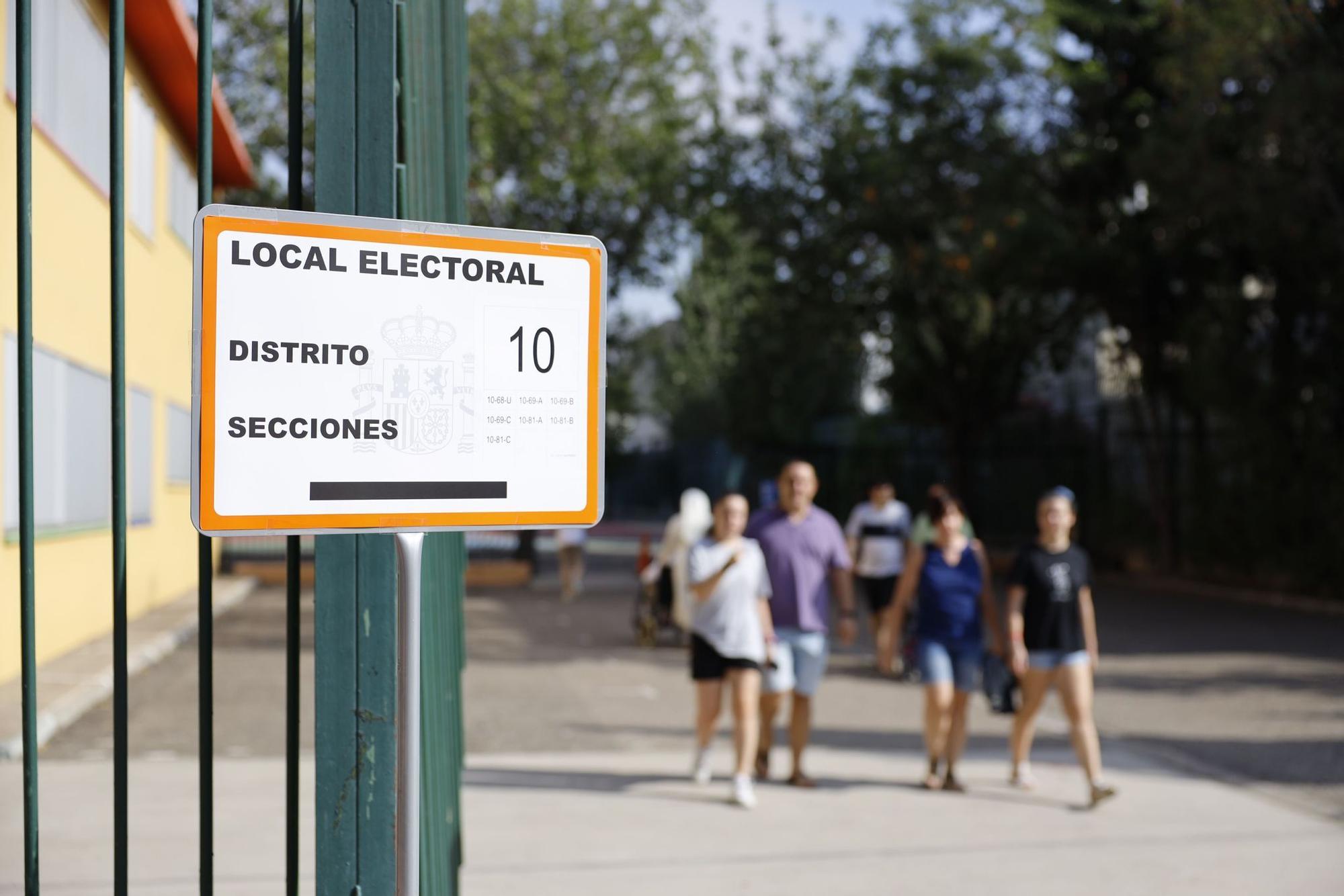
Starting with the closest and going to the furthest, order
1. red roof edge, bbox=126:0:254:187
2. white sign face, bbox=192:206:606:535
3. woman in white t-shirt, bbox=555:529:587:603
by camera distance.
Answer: white sign face, bbox=192:206:606:535 → red roof edge, bbox=126:0:254:187 → woman in white t-shirt, bbox=555:529:587:603

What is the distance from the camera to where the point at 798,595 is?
8398 mm

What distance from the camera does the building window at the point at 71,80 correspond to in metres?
12.5

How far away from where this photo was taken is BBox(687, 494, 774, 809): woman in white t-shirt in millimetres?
8133

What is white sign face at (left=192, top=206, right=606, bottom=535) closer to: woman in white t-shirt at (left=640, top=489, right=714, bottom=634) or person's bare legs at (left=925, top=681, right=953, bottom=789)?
person's bare legs at (left=925, top=681, right=953, bottom=789)

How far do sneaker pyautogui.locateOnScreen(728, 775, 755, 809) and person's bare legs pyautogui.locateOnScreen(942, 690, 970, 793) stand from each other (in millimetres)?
1129

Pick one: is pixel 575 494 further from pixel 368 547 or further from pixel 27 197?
pixel 27 197

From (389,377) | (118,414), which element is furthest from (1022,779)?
(389,377)

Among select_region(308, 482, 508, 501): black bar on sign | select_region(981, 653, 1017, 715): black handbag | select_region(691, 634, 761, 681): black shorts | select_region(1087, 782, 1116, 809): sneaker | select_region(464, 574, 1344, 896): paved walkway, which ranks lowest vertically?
select_region(464, 574, 1344, 896): paved walkway

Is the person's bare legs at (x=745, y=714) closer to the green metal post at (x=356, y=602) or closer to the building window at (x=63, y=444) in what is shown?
the green metal post at (x=356, y=602)

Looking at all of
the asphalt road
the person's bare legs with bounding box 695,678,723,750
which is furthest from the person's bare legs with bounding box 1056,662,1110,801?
the person's bare legs with bounding box 695,678,723,750

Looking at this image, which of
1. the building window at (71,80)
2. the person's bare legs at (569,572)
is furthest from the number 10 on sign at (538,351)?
the person's bare legs at (569,572)

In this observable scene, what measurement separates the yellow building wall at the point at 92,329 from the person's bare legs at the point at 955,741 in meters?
4.51

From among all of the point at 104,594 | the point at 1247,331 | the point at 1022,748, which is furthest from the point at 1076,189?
the point at 1022,748

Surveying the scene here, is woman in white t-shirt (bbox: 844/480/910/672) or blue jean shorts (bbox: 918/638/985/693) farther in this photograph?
woman in white t-shirt (bbox: 844/480/910/672)
